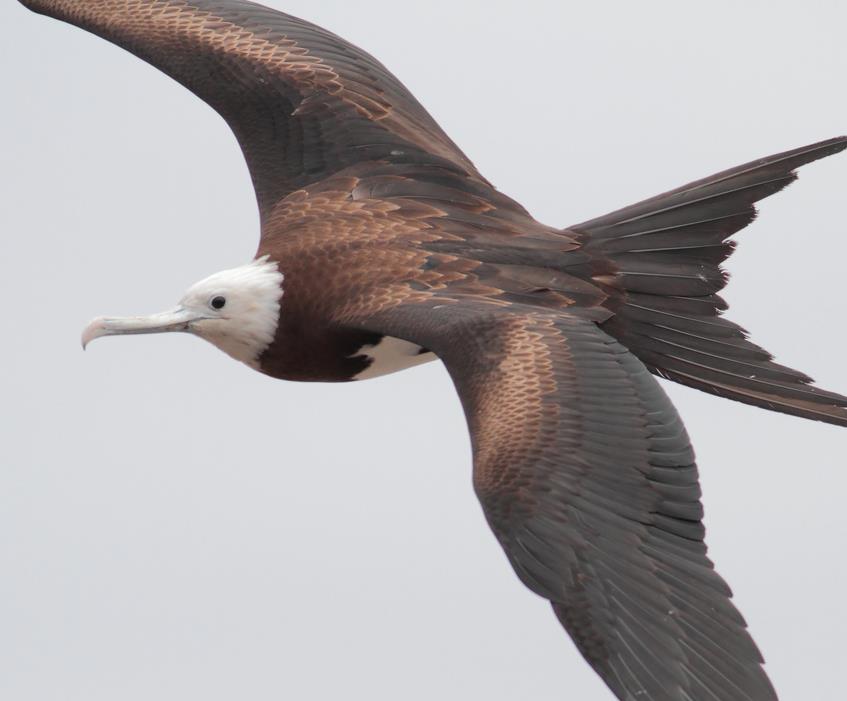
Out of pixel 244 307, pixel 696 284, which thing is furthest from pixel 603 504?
pixel 244 307

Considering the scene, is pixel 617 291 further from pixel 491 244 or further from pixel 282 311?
pixel 282 311

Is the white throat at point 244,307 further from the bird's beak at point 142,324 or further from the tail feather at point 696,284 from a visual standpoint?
the tail feather at point 696,284

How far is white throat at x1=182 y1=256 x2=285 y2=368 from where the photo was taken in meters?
11.4

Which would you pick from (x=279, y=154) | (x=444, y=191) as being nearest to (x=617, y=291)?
(x=444, y=191)

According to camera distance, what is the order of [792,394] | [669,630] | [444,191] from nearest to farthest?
[669,630]
[792,394]
[444,191]

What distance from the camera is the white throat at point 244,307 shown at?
37.4 ft

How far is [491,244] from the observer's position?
11.3 metres

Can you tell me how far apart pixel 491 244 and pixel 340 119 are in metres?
1.23

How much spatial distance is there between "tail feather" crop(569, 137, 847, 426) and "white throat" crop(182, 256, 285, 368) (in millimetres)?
1336

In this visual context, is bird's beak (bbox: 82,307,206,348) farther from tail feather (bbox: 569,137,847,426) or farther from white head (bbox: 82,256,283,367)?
tail feather (bbox: 569,137,847,426)

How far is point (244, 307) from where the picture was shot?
11.5 metres

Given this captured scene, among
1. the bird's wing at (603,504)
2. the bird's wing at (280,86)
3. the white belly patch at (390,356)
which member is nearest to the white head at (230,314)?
the white belly patch at (390,356)

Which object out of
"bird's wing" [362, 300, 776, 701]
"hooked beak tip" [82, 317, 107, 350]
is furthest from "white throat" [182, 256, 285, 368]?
"bird's wing" [362, 300, 776, 701]

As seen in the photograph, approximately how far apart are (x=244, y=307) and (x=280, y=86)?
1.26 metres
